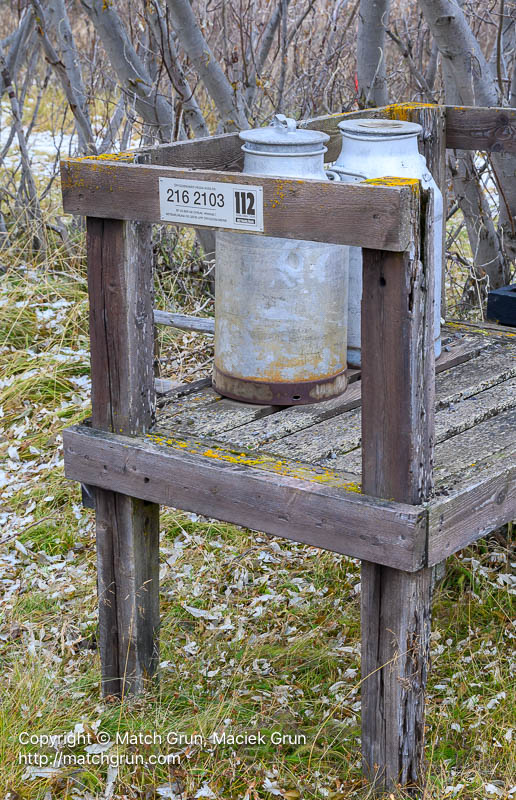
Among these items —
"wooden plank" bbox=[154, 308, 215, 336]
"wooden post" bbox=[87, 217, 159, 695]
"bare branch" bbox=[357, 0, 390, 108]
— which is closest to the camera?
"wooden post" bbox=[87, 217, 159, 695]

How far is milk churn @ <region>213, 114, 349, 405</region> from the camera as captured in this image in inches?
113

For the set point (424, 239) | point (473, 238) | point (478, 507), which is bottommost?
point (478, 507)

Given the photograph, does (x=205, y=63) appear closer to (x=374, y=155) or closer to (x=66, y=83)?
(x=66, y=83)

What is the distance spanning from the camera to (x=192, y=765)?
2.78m

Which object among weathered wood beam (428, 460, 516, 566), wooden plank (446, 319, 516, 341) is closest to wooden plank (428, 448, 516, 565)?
weathered wood beam (428, 460, 516, 566)

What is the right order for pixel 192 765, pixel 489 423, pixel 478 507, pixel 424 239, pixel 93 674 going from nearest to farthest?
pixel 424 239, pixel 478 507, pixel 192 765, pixel 489 423, pixel 93 674

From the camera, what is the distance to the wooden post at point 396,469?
89.5 inches

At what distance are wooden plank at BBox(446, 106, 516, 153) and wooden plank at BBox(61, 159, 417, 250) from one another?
1.66 metres

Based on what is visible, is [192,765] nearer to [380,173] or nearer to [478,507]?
[478,507]

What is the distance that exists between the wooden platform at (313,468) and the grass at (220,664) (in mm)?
669

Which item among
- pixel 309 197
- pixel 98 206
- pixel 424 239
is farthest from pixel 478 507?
pixel 98 206

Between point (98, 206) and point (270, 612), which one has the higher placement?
point (98, 206)

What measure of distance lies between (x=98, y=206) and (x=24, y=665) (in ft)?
5.13

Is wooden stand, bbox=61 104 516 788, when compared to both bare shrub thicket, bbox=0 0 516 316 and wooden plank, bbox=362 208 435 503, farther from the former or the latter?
bare shrub thicket, bbox=0 0 516 316
